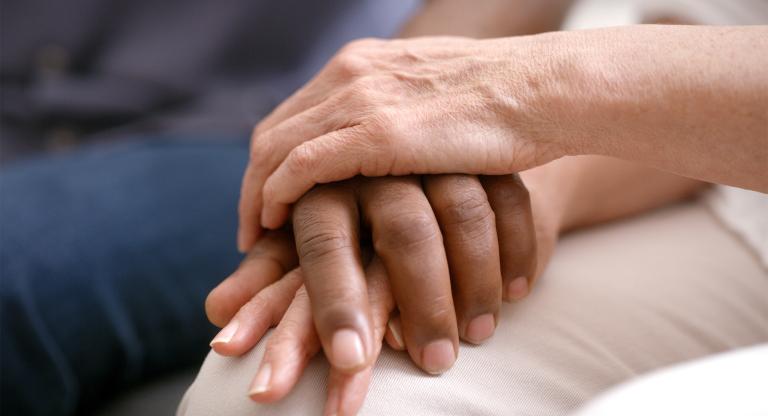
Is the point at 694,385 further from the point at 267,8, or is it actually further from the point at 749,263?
the point at 267,8

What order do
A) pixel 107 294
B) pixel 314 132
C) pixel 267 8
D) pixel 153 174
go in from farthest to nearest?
pixel 267 8
pixel 153 174
pixel 107 294
pixel 314 132

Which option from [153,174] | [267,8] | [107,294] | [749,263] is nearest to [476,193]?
[749,263]

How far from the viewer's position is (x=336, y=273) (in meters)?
0.55

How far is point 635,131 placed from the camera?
56cm

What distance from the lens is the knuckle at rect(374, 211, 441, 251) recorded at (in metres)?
0.56

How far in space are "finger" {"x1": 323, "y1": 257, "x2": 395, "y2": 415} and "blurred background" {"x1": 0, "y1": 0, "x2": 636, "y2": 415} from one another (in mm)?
434

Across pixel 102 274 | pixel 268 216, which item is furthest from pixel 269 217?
pixel 102 274

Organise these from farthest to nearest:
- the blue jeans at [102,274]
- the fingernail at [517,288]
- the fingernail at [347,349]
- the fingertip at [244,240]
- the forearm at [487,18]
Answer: the forearm at [487,18] → the blue jeans at [102,274] → the fingertip at [244,240] → the fingernail at [517,288] → the fingernail at [347,349]

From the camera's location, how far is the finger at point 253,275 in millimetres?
650

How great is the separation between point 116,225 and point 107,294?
11cm

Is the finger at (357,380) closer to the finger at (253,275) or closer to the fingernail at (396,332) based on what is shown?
the fingernail at (396,332)

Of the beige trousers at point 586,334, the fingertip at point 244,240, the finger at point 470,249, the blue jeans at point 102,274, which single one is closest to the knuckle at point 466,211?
the finger at point 470,249

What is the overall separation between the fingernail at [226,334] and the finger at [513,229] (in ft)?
0.75

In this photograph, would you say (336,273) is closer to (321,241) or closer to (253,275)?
(321,241)
